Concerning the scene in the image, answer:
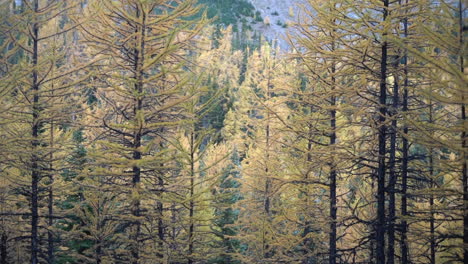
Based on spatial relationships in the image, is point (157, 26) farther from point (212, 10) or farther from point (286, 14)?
point (286, 14)

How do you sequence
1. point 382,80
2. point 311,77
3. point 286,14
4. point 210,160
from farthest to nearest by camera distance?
1. point 286,14
2. point 210,160
3. point 311,77
4. point 382,80

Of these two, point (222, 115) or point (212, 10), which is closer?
point (222, 115)

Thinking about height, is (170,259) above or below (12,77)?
below

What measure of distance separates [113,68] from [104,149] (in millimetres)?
1825

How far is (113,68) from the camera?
756cm

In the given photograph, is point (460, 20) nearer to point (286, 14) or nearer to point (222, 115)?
point (222, 115)

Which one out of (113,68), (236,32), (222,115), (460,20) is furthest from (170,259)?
(236,32)

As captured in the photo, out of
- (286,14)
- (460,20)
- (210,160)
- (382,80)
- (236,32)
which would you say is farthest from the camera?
(286,14)

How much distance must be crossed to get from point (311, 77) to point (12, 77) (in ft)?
24.2

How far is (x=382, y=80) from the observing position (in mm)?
6664

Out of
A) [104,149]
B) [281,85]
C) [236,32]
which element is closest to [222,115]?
[281,85]

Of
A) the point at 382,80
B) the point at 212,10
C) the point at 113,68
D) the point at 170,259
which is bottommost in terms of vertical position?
the point at 170,259

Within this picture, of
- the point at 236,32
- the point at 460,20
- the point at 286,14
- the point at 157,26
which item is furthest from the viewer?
the point at 286,14

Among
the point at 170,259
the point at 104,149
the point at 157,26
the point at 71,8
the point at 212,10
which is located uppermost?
the point at 212,10
